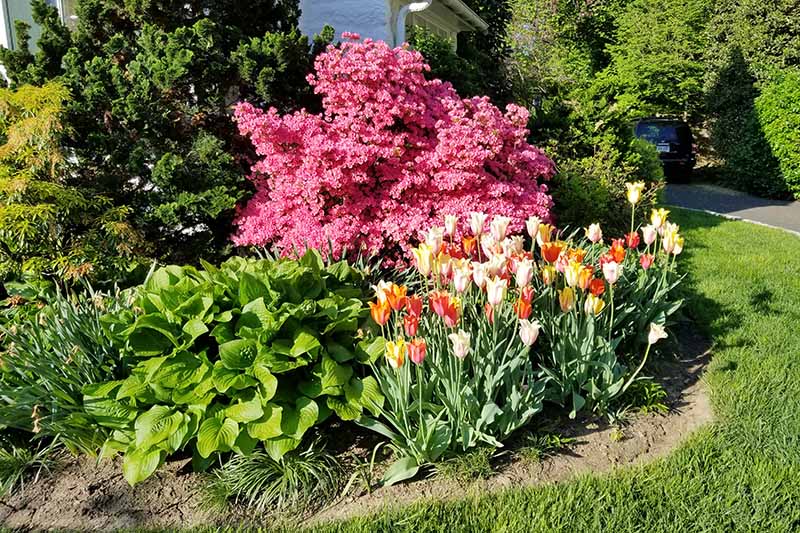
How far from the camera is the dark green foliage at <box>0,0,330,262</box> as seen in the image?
484 cm

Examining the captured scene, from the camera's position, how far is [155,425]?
286 cm

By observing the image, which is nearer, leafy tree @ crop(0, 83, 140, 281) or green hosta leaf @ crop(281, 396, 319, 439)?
green hosta leaf @ crop(281, 396, 319, 439)

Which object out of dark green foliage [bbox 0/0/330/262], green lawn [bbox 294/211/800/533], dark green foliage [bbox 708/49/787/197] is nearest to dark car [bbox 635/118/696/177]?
dark green foliage [bbox 708/49/787/197]

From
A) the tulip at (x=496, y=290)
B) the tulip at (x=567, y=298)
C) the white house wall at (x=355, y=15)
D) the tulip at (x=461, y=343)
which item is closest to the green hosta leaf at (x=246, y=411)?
the tulip at (x=461, y=343)

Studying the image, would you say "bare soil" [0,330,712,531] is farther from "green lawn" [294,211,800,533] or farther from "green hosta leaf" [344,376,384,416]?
"green hosta leaf" [344,376,384,416]

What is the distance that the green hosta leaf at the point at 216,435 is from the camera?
277 centimetres

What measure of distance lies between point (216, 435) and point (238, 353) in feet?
1.30

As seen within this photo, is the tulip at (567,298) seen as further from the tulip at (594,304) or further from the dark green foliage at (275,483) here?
the dark green foliage at (275,483)

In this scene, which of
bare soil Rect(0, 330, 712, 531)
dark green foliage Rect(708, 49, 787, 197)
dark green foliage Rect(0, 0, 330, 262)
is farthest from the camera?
dark green foliage Rect(708, 49, 787, 197)

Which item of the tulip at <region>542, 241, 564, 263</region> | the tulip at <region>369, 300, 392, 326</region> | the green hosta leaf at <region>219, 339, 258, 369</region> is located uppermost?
the tulip at <region>542, 241, 564, 263</region>

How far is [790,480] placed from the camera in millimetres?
2867

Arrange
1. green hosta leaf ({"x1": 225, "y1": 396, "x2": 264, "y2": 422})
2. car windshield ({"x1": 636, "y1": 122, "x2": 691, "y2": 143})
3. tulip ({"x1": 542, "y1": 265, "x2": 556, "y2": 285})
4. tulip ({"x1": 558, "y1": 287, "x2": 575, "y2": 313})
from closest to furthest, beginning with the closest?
green hosta leaf ({"x1": 225, "y1": 396, "x2": 264, "y2": 422}) < tulip ({"x1": 558, "y1": 287, "x2": 575, "y2": 313}) < tulip ({"x1": 542, "y1": 265, "x2": 556, "y2": 285}) < car windshield ({"x1": 636, "y1": 122, "x2": 691, "y2": 143})

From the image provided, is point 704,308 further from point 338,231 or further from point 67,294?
point 67,294

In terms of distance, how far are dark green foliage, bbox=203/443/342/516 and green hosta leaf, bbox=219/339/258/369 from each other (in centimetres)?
43
